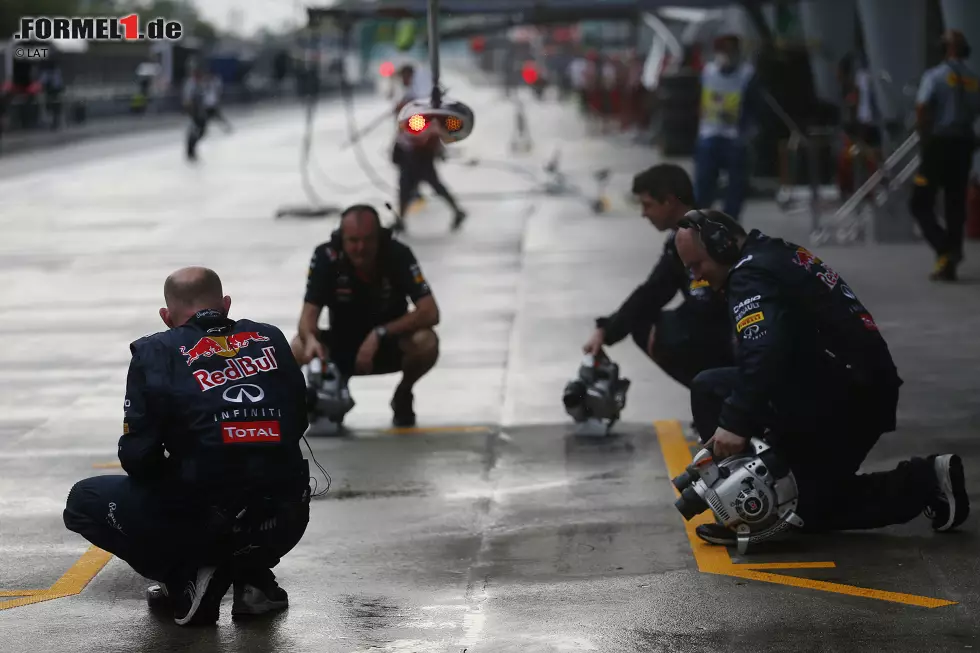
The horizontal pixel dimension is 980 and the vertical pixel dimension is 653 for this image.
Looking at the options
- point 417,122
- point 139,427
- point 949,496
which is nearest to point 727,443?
point 949,496

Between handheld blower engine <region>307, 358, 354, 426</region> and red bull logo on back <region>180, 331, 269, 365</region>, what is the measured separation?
3.03 metres

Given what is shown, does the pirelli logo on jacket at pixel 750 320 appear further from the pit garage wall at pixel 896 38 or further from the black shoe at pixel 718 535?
the pit garage wall at pixel 896 38

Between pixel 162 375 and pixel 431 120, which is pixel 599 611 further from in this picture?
pixel 431 120

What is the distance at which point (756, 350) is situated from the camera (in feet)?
19.6

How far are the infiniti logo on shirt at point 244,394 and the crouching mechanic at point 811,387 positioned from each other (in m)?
1.78

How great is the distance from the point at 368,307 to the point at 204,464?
3.49 m

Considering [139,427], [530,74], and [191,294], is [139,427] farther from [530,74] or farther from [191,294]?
[530,74]

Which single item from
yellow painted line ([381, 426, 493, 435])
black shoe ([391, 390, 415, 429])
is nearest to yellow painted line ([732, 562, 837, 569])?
yellow painted line ([381, 426, 493, 435])

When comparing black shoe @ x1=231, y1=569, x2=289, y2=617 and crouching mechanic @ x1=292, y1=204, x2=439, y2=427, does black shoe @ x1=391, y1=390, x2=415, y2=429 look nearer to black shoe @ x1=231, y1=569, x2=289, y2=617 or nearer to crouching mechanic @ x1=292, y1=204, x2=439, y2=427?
crouching mechanic @ x1=292, y1=204, x2=439, y2=427

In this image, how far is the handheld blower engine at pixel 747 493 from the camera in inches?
241

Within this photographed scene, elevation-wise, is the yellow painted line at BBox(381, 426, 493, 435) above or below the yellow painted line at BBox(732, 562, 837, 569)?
below

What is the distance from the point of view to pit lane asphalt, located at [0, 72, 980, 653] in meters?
5.54

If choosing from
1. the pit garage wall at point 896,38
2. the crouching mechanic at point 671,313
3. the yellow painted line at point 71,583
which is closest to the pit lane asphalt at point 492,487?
the yellow painted line at point 71,583

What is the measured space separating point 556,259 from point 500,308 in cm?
302
